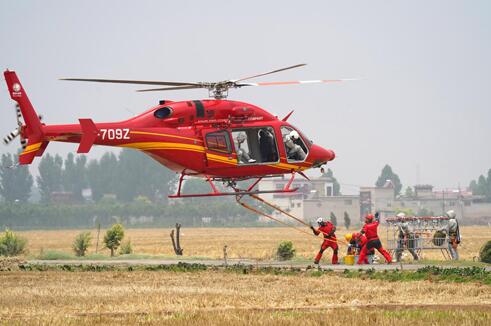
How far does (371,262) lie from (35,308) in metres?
16.5

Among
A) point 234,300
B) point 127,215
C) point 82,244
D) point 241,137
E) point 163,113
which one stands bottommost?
point 234,300

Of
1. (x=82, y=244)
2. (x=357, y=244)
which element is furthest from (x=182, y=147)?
(x=82, y=244)

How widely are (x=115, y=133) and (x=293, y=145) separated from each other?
20.9 ft

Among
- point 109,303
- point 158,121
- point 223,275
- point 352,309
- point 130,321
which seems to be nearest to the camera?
point 130,321

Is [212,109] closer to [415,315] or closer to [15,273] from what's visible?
[15,273]

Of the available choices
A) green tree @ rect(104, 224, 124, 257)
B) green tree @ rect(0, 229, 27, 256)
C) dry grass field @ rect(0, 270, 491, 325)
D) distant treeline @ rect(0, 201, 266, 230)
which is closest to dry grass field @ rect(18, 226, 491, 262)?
green tree @ rect(104, 224, 124, 257)

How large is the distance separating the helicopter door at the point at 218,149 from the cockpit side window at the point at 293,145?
2034mm

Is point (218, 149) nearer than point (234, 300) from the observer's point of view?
No

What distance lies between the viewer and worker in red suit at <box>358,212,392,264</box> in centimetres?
3500

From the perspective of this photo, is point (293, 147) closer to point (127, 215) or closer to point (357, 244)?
point (357, 244)

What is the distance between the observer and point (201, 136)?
35250 millimetres

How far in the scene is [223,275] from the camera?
3197 cm

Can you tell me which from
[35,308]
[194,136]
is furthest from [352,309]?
[194,136]

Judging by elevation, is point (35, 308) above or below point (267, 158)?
below
